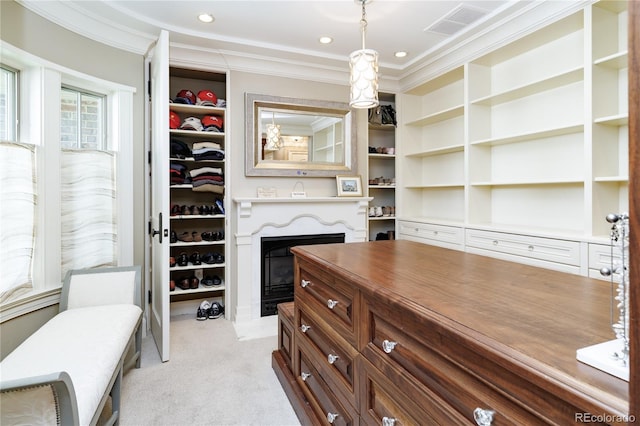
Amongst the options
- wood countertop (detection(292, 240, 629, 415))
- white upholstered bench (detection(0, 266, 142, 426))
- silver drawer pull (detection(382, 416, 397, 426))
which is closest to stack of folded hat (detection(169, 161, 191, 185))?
white upholstered bench (detection(0, 266, 142, 426))

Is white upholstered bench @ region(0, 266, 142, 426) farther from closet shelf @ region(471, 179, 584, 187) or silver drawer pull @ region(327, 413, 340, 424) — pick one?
closet shelf @ region(471, 179, 584, 187)

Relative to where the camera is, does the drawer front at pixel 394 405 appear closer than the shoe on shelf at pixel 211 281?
Yes

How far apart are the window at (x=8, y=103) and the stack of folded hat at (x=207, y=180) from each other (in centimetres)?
139

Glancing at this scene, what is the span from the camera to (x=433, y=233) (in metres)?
3.68

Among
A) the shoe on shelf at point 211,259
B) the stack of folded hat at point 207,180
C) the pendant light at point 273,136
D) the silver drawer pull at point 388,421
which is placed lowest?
the silver drawer pull at point 388,421

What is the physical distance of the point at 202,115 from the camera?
3.75 meters

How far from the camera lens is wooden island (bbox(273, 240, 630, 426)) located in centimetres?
64

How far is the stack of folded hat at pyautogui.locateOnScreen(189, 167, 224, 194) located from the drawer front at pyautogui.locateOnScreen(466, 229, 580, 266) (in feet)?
8.18

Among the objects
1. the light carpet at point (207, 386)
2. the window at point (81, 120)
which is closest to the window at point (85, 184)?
the window at point (81, 120)

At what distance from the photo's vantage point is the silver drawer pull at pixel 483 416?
2.48 feet

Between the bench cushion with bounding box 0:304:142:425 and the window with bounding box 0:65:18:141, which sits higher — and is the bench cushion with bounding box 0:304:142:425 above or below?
below

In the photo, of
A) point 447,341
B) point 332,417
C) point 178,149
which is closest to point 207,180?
point 178,149

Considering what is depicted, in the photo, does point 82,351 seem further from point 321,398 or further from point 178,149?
point 178,149

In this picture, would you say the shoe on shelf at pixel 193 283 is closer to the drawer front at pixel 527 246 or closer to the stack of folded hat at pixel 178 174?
the stack of folded hat at pixel 178 174
